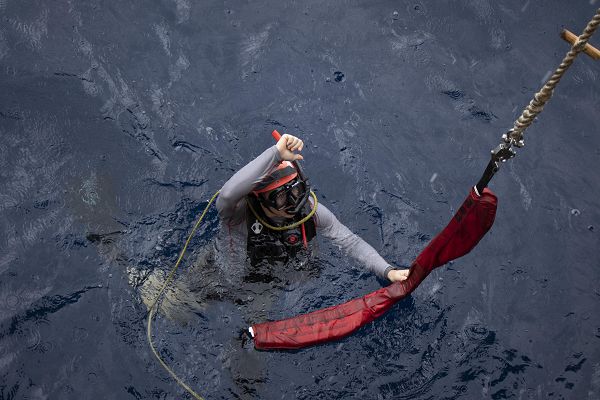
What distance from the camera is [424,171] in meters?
7.61

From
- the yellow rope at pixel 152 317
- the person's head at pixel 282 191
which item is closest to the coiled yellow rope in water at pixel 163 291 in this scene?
the yellow rope at pixel 152 317

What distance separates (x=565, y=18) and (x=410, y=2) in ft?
7.22

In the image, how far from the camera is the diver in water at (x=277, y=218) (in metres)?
5.08

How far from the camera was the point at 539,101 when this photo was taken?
12.2ft

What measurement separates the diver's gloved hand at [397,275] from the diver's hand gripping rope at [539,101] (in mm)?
1549

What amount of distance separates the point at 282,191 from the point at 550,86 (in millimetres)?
2392

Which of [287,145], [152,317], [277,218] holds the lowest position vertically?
[152,317]

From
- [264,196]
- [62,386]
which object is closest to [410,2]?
[264,196]

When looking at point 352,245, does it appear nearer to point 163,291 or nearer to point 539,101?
point 163,291

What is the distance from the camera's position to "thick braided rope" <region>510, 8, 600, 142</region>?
3.45 metres

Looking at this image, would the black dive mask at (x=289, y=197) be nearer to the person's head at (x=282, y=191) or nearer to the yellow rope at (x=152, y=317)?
the person's head at (x=282, y=191)

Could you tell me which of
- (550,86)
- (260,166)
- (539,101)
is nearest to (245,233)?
(260,166)

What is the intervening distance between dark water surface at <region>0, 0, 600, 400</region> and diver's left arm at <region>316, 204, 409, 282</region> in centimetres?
72

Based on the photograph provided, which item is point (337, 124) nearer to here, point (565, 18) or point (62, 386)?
point (565, 18)
